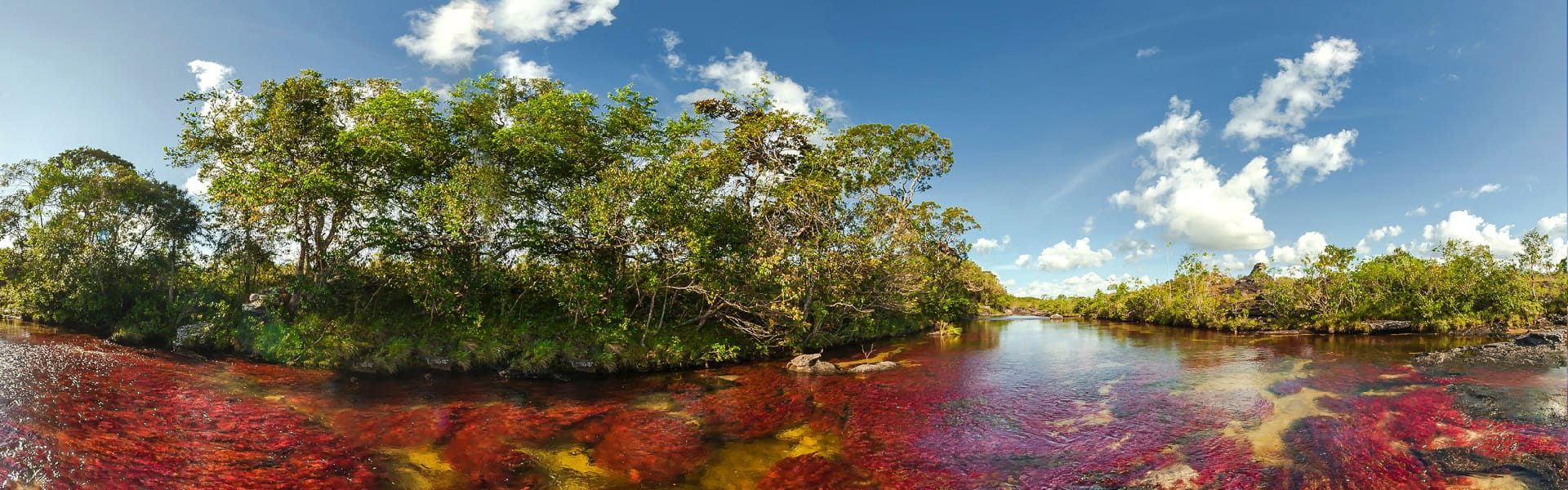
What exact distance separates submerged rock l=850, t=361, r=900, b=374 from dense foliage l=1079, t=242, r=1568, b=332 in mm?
34732

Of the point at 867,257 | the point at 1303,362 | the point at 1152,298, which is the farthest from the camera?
the point at 1152,298

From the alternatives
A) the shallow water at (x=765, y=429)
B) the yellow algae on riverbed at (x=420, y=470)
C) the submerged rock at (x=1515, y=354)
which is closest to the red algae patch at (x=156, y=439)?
the shallow water at (x=765, y=429)

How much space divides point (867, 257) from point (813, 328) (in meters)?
4.73

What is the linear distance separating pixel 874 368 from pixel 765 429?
10.6 metres

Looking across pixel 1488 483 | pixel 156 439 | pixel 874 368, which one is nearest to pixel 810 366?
pixel 874 368

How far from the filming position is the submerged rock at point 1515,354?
70.9 feet

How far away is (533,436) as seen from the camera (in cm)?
1316

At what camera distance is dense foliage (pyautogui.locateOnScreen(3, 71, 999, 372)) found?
21953 millimetres

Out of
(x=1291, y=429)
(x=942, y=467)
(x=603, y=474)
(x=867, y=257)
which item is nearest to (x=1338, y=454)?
(x=1291, y=429)

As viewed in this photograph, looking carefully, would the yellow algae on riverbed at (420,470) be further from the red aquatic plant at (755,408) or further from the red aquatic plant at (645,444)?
the red aquatic plant at (755,408)

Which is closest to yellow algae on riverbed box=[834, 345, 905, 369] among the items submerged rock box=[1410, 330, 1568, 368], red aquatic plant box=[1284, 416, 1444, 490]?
red aquatic plant box=[1284, 416, 1444, 490]

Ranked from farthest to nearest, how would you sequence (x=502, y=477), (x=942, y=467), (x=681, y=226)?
(x=681, y=226) → (x=942, y=467) → (x=502, y=477)

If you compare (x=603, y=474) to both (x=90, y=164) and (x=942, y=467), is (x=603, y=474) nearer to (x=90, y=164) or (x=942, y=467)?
(x=942, y=467)

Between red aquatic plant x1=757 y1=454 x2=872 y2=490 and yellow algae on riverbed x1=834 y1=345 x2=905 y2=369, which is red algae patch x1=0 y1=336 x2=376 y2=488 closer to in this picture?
red aquatic plant x1=757 y1=454 x2=872 y2=490
